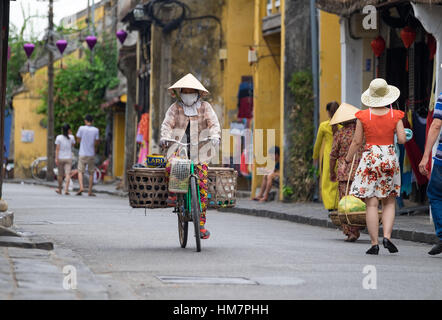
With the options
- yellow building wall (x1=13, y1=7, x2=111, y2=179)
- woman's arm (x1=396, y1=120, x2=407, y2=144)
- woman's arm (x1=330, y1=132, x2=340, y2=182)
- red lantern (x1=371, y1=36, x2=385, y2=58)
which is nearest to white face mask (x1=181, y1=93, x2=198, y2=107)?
woman's arm (x1=396, y1=120, x2=407, y2=144)

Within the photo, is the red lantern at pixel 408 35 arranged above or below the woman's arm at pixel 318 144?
above

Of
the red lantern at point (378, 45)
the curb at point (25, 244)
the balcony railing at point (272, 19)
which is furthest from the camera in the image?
the balcony railing at point (272, 19)

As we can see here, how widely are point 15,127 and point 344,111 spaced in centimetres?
3989

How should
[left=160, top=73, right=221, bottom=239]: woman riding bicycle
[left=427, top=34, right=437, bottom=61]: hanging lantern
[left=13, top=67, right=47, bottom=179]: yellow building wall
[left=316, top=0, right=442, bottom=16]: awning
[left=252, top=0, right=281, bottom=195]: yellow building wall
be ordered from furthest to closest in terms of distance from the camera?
[left=13, top=67, right=47, bottom=179]: yellow building wall < [left=252, top=0, right=281, bottom=195]: yellow building wall < [left=427, top=34, right=437, bottom=61]: hanging lantern < [left=316, top=0, right=442, bottom=16]: awning < [left=160, top=73, right=221, bottom=239]: woman riding bicycle

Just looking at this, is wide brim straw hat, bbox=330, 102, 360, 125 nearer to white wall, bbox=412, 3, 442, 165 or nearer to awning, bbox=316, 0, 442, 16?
white wall, bbox=412, 3, 442, 165

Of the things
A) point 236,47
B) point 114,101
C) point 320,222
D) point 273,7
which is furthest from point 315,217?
point 114,101

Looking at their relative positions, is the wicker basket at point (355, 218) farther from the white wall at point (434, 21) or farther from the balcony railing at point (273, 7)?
the balcony railing at point (273, 7)

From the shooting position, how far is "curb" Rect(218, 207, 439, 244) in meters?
13.7

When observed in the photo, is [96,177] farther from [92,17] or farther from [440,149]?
[440,149]

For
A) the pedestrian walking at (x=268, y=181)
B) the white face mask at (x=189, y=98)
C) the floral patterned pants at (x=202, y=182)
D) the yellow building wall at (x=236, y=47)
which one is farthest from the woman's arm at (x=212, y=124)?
the yellow building wall at (x=236, y=47)

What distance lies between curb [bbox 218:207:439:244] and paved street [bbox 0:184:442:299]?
43cm

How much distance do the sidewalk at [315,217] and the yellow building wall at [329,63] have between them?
239cm

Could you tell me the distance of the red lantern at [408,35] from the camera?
18.8 m

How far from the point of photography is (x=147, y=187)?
1107cm
